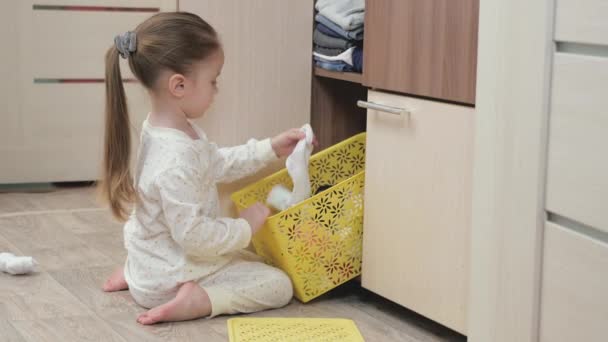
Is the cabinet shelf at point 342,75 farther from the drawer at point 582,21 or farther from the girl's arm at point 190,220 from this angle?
the drawer at point 582,21

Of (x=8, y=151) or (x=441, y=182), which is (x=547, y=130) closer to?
(x=441, y=182)

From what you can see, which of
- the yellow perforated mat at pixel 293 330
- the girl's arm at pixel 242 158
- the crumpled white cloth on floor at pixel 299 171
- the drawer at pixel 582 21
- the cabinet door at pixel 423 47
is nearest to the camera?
the drawer at pixel 582 21

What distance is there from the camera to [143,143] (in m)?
1.85

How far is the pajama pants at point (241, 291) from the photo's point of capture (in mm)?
1810

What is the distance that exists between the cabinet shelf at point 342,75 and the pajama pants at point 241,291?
1.41ft

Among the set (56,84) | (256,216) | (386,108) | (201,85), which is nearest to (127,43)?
(201,85)

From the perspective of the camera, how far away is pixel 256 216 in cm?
187

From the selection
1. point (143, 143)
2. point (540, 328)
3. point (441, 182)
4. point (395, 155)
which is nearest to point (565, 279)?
point (540, 328)

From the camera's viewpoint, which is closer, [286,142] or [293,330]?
[293,330]

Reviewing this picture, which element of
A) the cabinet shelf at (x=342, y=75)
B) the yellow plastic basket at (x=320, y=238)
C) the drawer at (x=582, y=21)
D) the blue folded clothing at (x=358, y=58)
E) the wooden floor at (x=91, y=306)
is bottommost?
the wooden floor at (x=91, y=306)

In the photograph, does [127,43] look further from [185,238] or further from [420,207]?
[420,207]

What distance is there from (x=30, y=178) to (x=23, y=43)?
439mm

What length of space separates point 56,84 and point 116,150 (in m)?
1.20

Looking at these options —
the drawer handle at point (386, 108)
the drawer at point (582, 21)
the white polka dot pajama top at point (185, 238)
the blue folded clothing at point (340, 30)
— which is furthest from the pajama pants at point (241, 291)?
the drawer at point (582, 21)
